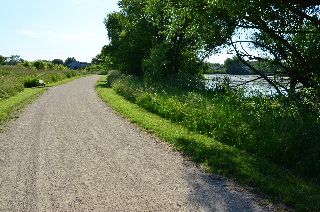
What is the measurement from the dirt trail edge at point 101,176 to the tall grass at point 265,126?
7.33ft

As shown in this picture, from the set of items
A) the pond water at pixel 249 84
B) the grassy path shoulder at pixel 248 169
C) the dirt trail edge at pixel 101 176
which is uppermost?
the pond water at pixel 249 84

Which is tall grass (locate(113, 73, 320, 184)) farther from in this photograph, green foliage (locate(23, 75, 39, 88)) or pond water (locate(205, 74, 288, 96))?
green foliage (locate(23, 75, 39, 88))

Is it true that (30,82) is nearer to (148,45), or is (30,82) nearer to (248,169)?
(148,45)

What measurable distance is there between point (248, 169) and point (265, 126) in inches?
86.8

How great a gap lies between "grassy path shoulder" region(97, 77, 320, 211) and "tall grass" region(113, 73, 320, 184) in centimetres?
46

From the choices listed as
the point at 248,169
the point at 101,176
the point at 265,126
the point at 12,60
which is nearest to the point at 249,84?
the point at 265,126

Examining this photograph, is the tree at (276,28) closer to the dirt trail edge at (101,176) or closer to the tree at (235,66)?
the tree at (235,66)

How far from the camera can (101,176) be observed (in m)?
5.56

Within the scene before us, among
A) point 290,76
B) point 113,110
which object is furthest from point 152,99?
point 290,76

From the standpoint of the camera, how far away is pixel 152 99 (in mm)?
14273

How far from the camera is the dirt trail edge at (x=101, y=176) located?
446 centimetres

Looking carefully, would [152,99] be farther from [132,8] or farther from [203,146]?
[132,8]

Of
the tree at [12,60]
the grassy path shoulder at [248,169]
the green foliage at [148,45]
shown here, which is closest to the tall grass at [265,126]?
the grassy path shoulder at [248,169]

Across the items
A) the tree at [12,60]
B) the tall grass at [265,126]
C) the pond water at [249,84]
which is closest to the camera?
the tall grass at [265,126]
